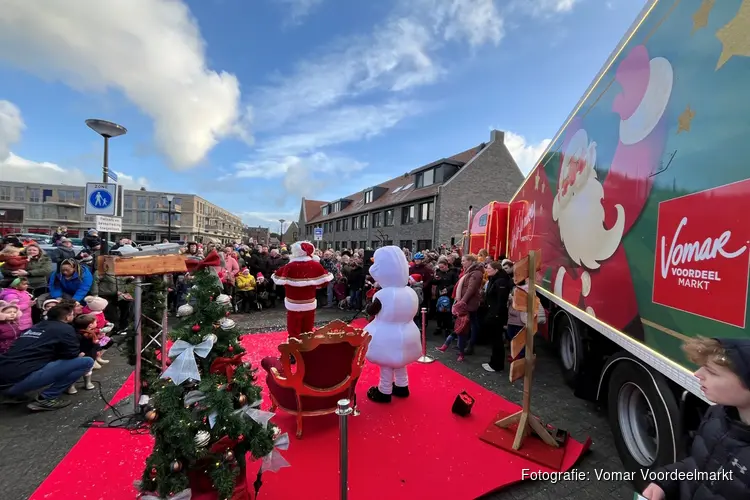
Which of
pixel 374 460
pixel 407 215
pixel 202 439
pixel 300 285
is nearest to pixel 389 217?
pixel 407 215

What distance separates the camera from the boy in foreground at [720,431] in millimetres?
1365

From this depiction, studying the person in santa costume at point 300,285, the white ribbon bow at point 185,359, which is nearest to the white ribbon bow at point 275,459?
the white ribbon bow at point 185,359

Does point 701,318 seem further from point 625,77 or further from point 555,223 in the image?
point 555,223

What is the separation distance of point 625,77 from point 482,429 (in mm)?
3912

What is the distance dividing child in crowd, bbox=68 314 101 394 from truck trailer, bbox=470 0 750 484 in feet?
21.2

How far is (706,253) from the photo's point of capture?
179 centimetres

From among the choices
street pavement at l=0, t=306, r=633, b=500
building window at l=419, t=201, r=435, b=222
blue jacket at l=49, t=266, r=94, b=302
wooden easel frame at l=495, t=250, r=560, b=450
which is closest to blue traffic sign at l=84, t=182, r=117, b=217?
blue jacket at l=49, t=266, r=94, b=302

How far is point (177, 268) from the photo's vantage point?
3746mm

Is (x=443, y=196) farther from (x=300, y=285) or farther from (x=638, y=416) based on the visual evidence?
(x=638, y=416)

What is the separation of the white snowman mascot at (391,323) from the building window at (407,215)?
853 inches

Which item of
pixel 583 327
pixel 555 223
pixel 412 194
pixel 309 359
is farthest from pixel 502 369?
pixel 412 194

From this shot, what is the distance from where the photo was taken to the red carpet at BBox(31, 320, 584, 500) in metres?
2.71

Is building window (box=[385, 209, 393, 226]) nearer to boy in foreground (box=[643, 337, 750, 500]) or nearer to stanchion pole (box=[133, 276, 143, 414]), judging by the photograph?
stanchion pole (box=[133, 276, 143, 414])

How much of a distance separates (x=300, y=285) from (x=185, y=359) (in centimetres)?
322
